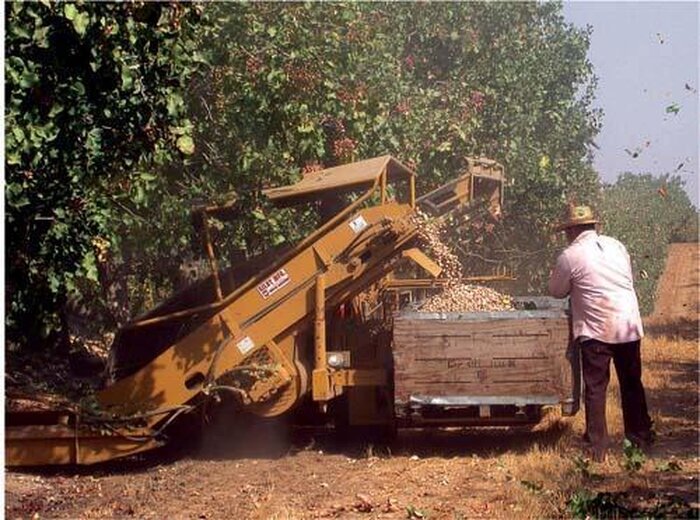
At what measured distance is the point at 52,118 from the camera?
745cm

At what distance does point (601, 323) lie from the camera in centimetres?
798

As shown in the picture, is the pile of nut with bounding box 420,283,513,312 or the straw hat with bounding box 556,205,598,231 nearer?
the straw hat with bounding box 556,205,598,231

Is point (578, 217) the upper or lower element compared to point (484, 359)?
upper

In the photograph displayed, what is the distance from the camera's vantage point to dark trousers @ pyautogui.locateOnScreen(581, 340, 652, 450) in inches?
312

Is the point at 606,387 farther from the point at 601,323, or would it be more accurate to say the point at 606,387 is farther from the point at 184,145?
the point at 184,145

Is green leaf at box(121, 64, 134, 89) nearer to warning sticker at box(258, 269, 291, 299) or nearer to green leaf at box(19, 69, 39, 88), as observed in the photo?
green leaf at box(19, 69, 39, 88)

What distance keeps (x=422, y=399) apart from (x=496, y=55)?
1474cm

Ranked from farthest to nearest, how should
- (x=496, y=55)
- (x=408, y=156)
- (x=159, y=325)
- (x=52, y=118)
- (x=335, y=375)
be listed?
(x=496, y=55)
(x=408, y=156)
(x=159, y=325)
(x=335, y=375)
(x=52, y=118)

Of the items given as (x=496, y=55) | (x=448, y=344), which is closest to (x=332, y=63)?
(x=448, y=344)

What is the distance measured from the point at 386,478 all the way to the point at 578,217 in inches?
99.3

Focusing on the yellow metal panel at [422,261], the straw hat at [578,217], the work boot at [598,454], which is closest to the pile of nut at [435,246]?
the yellow metal panel at [422,261]

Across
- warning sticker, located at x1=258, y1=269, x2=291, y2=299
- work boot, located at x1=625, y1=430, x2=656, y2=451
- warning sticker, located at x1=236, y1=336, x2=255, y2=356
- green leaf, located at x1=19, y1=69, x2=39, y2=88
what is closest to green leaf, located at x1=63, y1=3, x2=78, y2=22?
green leaf, located at x1=19, y1=69, x2=39, y2=88

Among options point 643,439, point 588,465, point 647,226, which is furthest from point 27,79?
point 647,226

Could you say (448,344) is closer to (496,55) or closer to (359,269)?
(359,269)
